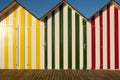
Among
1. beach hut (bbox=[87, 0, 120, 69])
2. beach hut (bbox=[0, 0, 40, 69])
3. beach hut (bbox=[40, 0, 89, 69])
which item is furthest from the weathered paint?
beach hut (bbox=[0, 0, 40, 69])

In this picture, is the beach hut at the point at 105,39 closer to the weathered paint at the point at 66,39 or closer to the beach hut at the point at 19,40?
the weathered paint at the point at 66,39

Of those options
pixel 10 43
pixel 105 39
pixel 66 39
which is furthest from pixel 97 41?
pixel 10 43

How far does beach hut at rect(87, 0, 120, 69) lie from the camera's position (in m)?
11.7

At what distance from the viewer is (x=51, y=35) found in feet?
38.5

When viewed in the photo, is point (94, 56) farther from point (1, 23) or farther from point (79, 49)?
point (1, 23)

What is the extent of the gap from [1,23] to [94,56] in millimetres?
4572

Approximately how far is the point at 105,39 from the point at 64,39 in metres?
1.89

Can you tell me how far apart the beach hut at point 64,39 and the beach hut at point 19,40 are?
37 centimetres

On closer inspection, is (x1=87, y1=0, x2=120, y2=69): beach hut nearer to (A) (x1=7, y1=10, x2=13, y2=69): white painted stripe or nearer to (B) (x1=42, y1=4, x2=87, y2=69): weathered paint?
(B) (x1=42, y1=4, x2=87, y2=69): weathered paint

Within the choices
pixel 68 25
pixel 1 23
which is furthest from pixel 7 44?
pixel 68 25

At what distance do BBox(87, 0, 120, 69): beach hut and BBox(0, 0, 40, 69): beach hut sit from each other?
253cm

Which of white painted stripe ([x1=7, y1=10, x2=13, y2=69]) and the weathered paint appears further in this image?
white painted stripe ([x1=7, y1=10, x2=13, y2=69])

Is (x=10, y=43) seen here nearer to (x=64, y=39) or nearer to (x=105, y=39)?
(x=64, y=39)

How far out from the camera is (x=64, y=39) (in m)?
11.7
